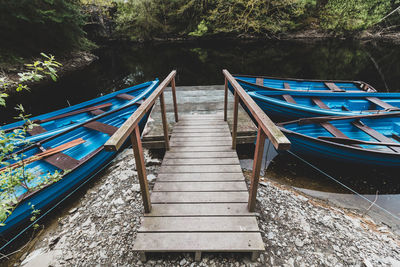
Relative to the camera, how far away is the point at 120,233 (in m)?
2.66

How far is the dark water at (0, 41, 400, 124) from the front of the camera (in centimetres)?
1137

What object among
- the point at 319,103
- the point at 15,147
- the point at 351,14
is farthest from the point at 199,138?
the point at 351,14

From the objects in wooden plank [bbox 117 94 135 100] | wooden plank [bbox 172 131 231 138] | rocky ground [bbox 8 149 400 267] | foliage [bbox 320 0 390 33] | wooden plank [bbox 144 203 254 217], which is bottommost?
rocky ground [bbox 8 149 400 267]

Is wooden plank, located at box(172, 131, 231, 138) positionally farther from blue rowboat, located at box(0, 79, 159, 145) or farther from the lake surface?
blue rowboat, located at box(0, 79, 159, 145)

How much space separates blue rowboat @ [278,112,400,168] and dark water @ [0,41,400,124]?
8.83m

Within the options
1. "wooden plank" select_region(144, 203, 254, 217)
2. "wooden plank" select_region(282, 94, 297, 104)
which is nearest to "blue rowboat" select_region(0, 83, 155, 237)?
"wooden plank" select_region(144, 203, 254, 217)

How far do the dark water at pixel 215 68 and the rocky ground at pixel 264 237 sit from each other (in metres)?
8.35

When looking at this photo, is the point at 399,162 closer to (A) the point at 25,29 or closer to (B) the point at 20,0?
(B) the point at 20,0

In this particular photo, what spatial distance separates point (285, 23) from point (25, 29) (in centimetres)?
2823

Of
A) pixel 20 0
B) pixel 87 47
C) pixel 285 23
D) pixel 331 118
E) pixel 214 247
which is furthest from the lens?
pixel 285 23

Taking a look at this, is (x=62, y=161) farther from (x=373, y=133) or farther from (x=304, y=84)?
(x=304, y=84)

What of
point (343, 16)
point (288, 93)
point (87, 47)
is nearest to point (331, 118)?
point (288, 93)

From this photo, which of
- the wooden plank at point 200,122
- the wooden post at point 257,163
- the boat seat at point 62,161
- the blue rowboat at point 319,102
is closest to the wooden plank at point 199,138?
the wooden plank at point 200,122

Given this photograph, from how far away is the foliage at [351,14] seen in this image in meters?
26.1
